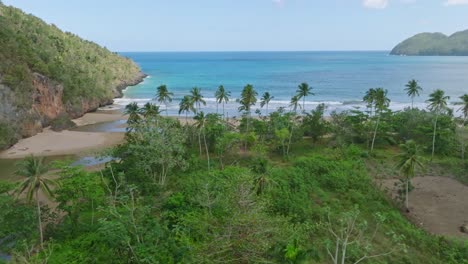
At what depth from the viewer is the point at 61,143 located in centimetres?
5550

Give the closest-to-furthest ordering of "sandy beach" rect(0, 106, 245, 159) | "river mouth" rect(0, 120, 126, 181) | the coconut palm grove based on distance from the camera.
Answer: the coconut palm grove → "river mouth" rect(0, 120, 126, 181) → "sandy beach" rect(0, 106, 245, 159)

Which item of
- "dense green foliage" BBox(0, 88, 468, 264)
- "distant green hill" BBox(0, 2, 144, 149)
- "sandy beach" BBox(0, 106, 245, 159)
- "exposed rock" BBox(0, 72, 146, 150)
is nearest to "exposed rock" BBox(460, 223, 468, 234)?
"dense green foliage" BBox(0, 88, 468, 264)

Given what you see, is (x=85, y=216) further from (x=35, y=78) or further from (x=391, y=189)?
(x=35, y=78)

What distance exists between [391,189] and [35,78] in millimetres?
58688

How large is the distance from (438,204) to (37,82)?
62.8 meters

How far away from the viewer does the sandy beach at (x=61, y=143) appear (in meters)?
50.6

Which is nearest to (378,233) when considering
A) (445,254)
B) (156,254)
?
(445,254)

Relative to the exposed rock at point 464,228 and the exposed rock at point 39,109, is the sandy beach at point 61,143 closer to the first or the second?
the exposed rock at point 39,109

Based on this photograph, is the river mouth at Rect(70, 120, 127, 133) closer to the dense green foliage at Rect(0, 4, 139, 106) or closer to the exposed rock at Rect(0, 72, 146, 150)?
the exposed rock at Rect(0, 72, 146, 150)

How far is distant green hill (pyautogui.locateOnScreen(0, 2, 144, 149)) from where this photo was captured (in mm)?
55188

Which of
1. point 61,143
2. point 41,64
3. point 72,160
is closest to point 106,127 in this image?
point 61,143

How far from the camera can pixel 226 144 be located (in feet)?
148

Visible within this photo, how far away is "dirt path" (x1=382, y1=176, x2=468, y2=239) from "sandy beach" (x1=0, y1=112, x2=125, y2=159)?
134 ft

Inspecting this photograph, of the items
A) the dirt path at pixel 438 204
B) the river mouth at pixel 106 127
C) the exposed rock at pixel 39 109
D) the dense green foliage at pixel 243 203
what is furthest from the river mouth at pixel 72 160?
the dirt path at pixel 438 204
